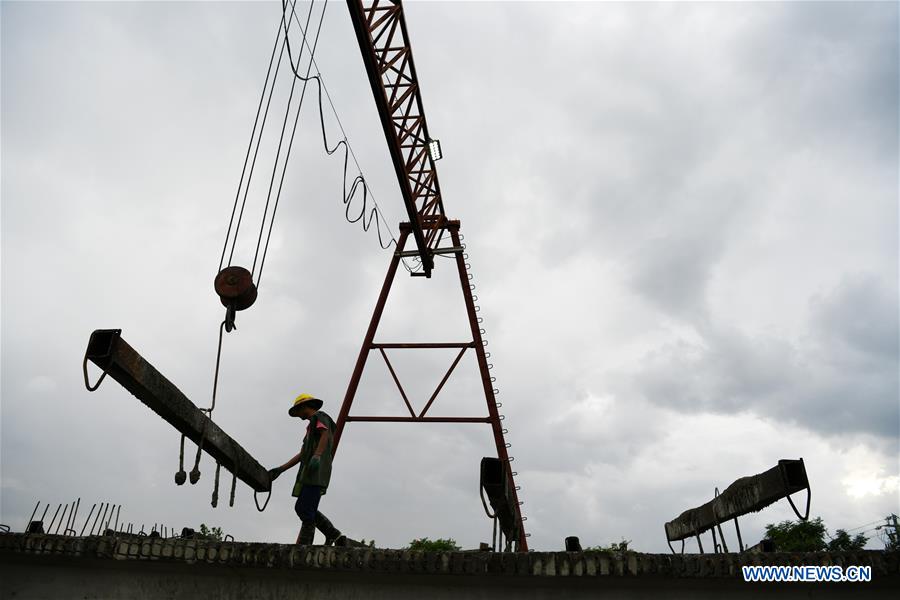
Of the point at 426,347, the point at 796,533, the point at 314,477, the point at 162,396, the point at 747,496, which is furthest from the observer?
the point at 796,533

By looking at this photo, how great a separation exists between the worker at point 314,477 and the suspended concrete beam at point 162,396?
1.35 feet

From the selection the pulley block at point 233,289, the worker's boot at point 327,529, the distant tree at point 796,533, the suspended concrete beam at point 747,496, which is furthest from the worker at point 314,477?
the distant tree at point 796,533

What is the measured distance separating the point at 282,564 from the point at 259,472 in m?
2.13

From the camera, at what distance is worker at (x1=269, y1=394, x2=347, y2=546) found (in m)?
5.21

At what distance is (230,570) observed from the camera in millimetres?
3568

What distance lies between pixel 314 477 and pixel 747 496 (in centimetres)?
311

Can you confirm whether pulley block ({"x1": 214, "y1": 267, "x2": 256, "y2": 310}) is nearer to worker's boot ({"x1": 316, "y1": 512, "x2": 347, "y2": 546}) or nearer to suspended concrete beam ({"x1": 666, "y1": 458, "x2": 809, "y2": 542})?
worker's boot ({"x1": 316, "y1": 512, "x2": 347, "y2": 546})

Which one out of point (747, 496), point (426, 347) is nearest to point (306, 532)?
point (747, 496)

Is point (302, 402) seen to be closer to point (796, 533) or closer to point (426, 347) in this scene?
point (426, 347)

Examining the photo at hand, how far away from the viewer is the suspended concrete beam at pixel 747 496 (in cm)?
371

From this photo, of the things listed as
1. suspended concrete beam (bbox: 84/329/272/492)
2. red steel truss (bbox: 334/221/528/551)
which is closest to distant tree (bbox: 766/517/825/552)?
red steel truss (bbox: 334/221/528/551)

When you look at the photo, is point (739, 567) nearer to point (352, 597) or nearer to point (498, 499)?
point (498, 499)

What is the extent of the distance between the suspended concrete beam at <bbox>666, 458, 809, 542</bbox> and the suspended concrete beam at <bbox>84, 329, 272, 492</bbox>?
3500 mm

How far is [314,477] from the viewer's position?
521 cm
